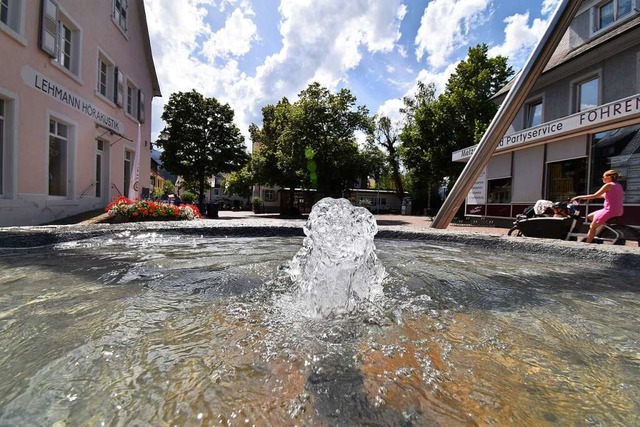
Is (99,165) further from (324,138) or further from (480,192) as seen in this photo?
(480,192)

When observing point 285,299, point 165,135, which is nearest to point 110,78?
point 165,135

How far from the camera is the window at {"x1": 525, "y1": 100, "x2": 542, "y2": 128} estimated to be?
14.4m

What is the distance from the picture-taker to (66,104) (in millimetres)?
9875

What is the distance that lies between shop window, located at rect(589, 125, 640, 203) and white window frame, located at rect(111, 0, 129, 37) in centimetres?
1817

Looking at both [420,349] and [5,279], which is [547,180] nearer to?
[420,349]

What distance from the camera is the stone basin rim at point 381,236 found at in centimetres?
400

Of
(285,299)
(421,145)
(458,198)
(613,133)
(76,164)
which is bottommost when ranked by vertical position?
(285,299)

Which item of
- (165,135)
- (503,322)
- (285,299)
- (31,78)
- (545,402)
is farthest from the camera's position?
(165,135)

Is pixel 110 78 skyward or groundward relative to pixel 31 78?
skyward

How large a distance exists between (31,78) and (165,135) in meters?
17.5

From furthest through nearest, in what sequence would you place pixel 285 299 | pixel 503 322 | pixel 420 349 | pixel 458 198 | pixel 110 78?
pixel 110 78
pixel 458 198
pixel 285 299
pixel 503 322
pixel 420 349

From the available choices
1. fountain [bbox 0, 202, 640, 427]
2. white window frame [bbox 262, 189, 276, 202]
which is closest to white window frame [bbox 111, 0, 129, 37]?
fountain [bbox 0, 202, 640, 427]

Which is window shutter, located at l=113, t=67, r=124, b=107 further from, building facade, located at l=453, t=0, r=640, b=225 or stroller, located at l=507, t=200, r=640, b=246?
building facade, located at l=453, t=0, r=640, b=225

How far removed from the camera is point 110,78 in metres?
13.1
